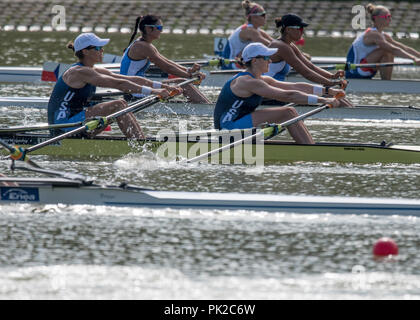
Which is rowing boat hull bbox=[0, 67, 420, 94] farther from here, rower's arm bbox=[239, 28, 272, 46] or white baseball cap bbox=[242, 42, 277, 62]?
white baseball cap bbox=[242, 42, 277, 62]

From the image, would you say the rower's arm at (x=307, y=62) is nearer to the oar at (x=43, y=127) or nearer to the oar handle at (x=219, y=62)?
the oar handle at (x=219, y=62)

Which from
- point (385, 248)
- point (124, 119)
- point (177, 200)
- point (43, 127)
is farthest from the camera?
point (124, 119)

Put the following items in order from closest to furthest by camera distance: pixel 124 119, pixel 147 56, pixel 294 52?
pixel 124 119 < pixel 294 52 < pixel 147 56

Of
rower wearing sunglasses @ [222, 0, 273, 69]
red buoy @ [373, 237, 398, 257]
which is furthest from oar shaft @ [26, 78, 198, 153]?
rower wearing sunglasses @ [222, 0, 273, 69]

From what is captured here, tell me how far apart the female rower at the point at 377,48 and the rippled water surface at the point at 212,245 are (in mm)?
6414

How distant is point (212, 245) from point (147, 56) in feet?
22.3

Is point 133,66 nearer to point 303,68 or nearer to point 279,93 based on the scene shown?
point 303,68

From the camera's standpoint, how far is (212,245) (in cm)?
715

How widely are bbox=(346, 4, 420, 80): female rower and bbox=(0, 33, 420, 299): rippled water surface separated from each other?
6.41 meters

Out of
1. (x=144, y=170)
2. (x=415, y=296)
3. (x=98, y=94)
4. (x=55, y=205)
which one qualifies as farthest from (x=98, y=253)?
(x=98, y=94)

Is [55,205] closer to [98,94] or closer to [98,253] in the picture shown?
[98,253]

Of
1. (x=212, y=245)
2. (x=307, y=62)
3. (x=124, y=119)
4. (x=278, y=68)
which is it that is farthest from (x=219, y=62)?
(x=212, y=245)

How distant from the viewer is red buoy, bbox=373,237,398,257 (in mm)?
6898

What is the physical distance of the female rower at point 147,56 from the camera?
1324 cm
